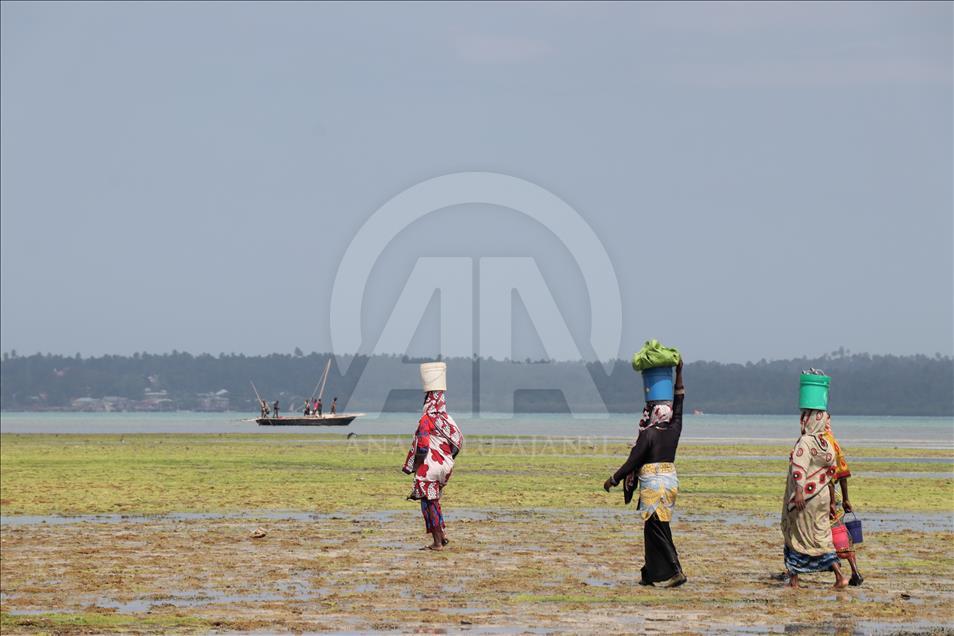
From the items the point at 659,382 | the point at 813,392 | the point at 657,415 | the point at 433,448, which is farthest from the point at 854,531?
the point at 433,448

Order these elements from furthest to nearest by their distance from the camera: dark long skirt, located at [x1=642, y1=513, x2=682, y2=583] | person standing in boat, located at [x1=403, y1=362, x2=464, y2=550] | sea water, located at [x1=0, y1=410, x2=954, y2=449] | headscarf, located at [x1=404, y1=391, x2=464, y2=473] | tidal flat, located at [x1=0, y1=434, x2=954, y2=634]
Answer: sea water, located at [x1=0, y1=410, x2=954, y2=449] → headscarf, located at [x1=404, y1=391, x2=464, y2=473] → person standing in boat, located at [x1=403, y1=362, x2=464, y2=550] → dark long skirt, located at [x1=642, y1=513, x2=682, y2=583] → tidal flat, located at [x1=0, y1=434, x2=954, y2=634]

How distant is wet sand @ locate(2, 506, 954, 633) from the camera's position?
42.4 feet

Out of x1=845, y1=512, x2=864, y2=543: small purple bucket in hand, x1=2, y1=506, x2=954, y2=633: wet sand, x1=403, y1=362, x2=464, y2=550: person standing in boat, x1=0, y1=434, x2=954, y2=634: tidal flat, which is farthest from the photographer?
x1=403, y1=362, x2=464, y2=550: person standing in boat

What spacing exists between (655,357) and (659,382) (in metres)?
0.34

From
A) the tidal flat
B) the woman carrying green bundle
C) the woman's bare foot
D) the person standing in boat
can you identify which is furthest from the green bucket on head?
the person standing in boat

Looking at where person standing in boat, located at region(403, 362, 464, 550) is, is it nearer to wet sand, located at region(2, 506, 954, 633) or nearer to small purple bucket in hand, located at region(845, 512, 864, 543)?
wet sand, located at region(2, 506, 954, 633)

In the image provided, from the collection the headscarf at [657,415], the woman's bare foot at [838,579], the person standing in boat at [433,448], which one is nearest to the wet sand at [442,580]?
the woman's bare foot at [838,579]

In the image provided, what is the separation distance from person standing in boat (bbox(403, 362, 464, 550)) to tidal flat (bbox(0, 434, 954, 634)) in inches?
32.2

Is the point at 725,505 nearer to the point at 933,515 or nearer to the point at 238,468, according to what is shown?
the point at 933,515

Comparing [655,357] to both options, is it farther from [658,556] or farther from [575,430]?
[575,430]

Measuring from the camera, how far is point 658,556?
15.2m

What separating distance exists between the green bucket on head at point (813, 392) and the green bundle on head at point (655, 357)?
4.66 feet

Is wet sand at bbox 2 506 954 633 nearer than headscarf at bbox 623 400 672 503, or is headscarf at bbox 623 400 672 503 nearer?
wet sand at bbox 2 506 954 633

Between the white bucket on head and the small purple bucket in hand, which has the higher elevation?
the white bucket on head
